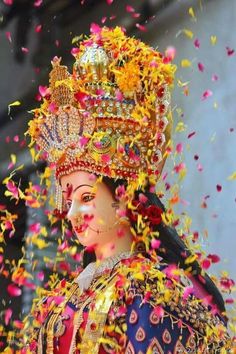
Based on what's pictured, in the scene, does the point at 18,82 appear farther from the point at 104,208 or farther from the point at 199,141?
the point at 104,208

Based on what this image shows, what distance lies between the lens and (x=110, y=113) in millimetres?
2207

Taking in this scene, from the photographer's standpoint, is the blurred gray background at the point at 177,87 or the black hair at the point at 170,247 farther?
the blurred gray background at the point at 177,87

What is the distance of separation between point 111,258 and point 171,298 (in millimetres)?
215

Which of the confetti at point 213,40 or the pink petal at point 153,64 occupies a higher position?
the confetti at point 213,40

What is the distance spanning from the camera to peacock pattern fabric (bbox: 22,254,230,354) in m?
2.03

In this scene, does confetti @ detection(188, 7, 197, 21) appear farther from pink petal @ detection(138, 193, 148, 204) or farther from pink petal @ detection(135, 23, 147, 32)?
pink petal @ detection(138, 193, 148, 204)

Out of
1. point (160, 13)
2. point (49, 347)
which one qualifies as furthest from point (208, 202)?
point (49, 347)

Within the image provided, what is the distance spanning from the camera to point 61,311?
7.22 ft

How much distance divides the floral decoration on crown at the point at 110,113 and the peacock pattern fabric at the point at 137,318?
0.27m

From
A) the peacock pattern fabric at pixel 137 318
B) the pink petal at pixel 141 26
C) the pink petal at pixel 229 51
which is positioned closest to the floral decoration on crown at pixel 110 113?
the peacock pattern fabric at pixel 137 318

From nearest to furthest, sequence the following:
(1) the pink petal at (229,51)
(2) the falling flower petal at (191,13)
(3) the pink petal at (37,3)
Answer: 1. (1) the pink petal at (229,51)
2. (2) the falling flower petal at (191,13)
3. (3) the pink petal at (37,3)

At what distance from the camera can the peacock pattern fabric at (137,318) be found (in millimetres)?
2027

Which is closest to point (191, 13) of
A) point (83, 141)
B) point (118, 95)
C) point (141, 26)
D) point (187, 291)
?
point (141, 26)

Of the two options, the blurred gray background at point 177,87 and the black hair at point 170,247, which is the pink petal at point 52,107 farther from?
the blurred gray background at point 177,87
